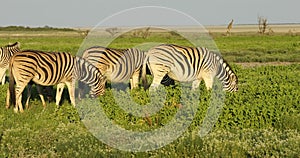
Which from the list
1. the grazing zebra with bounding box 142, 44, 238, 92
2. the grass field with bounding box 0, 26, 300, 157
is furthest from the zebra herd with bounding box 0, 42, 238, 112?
the grass field with bounding box 0, 26, 300, 157

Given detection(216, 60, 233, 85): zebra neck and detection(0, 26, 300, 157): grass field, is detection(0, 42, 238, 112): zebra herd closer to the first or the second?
detection(216, 60, 233, 85): zebra neck

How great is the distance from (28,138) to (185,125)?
2.78 meters

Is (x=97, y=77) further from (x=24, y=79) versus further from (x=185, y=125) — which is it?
(x=185, y=125)

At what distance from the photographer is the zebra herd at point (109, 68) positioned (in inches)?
398

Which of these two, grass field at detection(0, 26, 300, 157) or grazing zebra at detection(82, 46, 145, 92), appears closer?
grass field at detection(0, 26, 300, 157)

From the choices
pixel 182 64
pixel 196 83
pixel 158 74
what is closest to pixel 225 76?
pixel 196 83

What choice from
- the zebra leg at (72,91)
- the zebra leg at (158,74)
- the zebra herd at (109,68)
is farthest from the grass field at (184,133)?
A: the zebra leg at (158,74)

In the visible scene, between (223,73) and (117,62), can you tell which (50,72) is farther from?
(223,73)

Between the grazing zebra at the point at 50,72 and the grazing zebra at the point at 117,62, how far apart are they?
2.90 ft

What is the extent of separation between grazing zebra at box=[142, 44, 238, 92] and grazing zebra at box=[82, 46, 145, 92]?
0.63 m

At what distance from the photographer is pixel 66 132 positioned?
26.3ft

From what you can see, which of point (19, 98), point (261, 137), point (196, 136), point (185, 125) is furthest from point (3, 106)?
point (261, 137)

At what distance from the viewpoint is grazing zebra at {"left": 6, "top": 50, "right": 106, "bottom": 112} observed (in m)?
9.98

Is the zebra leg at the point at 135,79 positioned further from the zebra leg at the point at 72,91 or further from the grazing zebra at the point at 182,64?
the zebra leg at the point at 72,91
